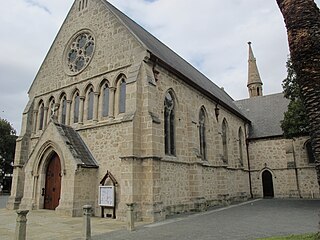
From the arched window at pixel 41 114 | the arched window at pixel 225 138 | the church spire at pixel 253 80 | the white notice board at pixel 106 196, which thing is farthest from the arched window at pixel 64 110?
the church spire at pixel 253 80

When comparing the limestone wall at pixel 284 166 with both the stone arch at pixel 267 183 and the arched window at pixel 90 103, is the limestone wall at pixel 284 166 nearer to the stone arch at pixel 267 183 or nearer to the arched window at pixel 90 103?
the stone arch at pixel 267 183

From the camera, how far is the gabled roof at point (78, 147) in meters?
13.5

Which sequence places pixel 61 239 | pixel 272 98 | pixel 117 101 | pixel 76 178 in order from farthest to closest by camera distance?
pixel 272 98 → pixel 117 101 → pixel 76 178 → pixel 61 239

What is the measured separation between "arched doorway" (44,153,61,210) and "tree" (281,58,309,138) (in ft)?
48.8

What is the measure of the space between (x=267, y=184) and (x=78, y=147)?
20360mm

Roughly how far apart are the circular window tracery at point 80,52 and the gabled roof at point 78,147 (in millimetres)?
3977

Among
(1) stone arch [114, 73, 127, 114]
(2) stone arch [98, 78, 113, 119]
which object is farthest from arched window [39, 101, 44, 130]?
(1) stone arch [114, 73, 127, 114]

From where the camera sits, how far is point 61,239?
8000 mm

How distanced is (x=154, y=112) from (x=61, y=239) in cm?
694

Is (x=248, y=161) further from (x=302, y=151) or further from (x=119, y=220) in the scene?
(x=119, y=220)

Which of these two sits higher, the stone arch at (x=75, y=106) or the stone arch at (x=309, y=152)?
the stone arch at (x=75, y=106)

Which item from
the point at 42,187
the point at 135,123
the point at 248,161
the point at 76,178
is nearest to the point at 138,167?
the point at 135,123

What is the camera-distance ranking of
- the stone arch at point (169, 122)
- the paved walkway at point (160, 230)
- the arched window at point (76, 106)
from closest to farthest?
the paved walkway at point (160, 230) < the stone arch at point (169, 122) < the arched window at point (76, 106)

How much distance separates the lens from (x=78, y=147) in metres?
14.4
